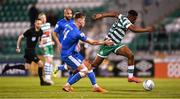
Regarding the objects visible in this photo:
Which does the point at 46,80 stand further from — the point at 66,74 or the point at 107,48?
the point at 66,74

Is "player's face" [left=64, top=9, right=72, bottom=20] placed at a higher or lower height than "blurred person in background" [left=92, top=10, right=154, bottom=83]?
higher

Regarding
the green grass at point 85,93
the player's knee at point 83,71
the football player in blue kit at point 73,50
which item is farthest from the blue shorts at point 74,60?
the green grass at point 85,93

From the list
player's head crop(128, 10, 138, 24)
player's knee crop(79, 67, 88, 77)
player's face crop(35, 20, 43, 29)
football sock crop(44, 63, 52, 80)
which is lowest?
football sock crop(44, 63, 52, 80)

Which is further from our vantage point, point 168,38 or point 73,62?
point 168,38

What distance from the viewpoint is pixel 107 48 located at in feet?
56.8

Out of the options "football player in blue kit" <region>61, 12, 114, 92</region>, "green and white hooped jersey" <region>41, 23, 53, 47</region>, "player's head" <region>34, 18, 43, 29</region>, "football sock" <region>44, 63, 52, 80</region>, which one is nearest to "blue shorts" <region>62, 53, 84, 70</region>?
"football player in blue kit" <region>61, 12, 114, 92</region>

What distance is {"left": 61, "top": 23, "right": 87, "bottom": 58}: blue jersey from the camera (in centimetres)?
1465

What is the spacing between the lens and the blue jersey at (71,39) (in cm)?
1465

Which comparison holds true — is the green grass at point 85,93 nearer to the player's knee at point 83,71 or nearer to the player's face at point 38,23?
the player's knee at point 83,71

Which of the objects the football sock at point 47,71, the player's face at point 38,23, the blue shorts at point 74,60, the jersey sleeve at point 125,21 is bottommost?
the football sock at point 47,71

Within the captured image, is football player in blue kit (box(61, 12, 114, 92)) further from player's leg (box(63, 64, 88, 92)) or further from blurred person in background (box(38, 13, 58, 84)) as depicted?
blurred person in background (box(38, 13, 58, 84))

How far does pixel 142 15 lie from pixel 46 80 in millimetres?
13881

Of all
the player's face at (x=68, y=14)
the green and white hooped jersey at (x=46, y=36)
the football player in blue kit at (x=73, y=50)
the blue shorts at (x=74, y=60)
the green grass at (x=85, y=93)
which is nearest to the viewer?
the green grass at (x=85, y=93)

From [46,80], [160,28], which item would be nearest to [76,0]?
[160,28]
